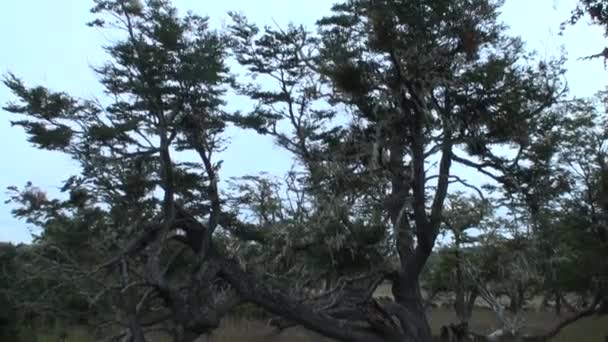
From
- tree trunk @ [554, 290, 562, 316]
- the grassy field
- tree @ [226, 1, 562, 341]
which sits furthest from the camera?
tree trunk @ [554, 290, 562, 316]

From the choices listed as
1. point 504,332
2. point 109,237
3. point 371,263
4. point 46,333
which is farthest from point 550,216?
point 46,333

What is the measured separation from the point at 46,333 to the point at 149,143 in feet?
24.8

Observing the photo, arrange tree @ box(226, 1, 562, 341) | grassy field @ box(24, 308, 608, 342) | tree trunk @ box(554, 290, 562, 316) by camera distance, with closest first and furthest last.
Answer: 1. tree @ box(226, 1, 562, 341)
2. grassy field @ box(24, 308, 608, 342)
3. tree trunk @ box(554, 290, 562, 316)

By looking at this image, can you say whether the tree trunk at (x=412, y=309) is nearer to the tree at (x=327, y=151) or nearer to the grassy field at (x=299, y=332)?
the tree at (x=327, y=151)

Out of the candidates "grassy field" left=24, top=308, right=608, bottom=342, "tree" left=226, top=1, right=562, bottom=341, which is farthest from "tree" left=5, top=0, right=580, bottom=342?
"grassy field" left=24, top=308, right=608, bottom=342

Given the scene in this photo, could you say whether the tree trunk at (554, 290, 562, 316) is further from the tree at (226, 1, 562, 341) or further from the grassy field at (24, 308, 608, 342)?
the tree at (226, 1, 562, 341)

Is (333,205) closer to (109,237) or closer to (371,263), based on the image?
(371,263)

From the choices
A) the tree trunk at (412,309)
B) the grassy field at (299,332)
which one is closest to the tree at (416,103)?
the tree trunk at (412,309)

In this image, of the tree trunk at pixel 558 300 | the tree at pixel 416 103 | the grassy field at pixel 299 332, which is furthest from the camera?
the tree trunk at pixel 558 300

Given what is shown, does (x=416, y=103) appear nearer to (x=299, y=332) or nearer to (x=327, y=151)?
(x=327, y=151)

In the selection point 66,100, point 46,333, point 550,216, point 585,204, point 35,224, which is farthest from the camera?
point 585,204

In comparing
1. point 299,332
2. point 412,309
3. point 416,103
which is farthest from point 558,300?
point 416,103

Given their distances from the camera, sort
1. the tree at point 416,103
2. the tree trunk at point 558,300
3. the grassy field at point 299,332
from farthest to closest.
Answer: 1. the tree trunk at point 558,300
2. the grassy field at point 299,332
3. the tree at point 416,103

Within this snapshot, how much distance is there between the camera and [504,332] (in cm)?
1881
